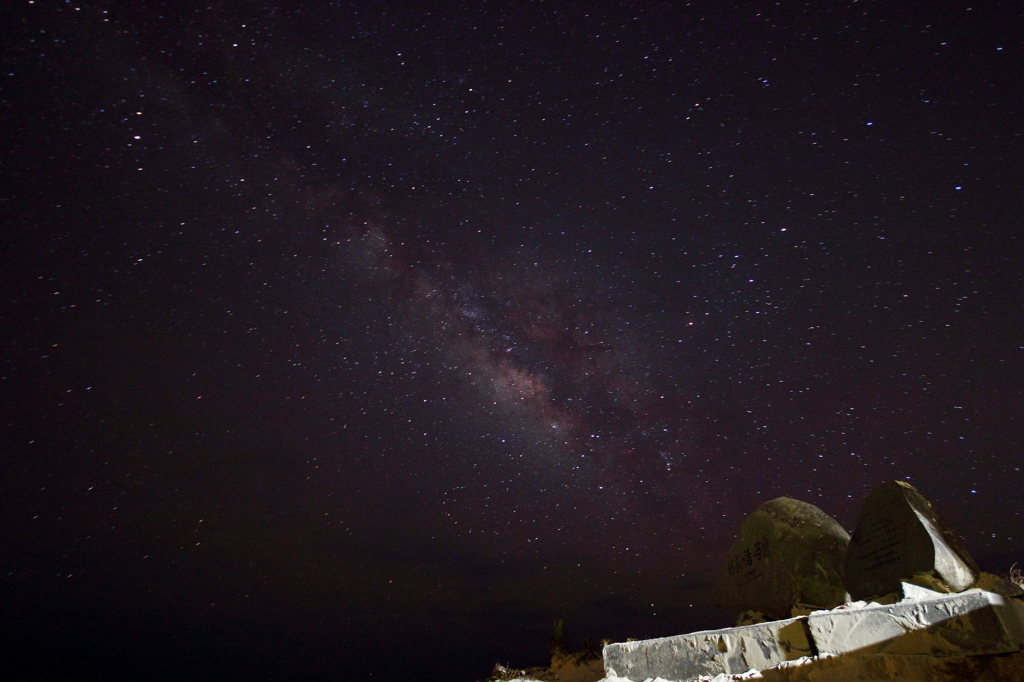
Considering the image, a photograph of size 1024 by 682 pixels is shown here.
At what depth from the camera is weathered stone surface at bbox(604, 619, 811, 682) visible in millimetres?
4891

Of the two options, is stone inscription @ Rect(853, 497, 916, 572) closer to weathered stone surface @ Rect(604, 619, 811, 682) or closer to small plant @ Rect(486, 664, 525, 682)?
weathered stone surface @ Rect(604, 619, 811, 682)

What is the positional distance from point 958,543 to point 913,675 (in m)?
3.15

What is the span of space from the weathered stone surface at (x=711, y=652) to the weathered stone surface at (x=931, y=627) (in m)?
0.27

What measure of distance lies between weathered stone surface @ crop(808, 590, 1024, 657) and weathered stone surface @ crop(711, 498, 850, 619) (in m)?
4.07

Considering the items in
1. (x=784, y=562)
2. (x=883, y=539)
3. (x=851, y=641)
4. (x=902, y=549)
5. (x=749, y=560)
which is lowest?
(x=851, y=641)

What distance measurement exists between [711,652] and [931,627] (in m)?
1.92

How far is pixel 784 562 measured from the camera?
8781 millimetres

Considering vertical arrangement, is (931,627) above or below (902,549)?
below

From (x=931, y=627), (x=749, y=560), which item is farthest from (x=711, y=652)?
(x=749, y=560)

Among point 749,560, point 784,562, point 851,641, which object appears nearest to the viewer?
point 851,641

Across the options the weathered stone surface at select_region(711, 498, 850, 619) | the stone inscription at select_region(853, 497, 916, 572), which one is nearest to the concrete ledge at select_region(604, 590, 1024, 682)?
the stone inscription at select_region(853, 497, 916, 572)

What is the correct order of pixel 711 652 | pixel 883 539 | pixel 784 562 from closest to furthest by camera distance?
pixel 711 652 → pixel 883 539 → pixel 784 562

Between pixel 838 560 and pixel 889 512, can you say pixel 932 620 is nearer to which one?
pixel 889 512

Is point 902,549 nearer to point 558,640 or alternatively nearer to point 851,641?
point 851,641
